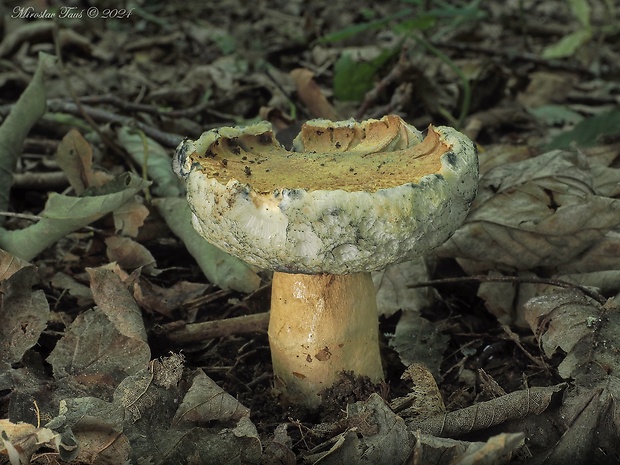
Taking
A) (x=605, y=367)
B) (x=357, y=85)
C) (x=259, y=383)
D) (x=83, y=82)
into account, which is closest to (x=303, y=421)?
(x=259, y=383)

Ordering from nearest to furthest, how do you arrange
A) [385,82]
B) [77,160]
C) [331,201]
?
[331,201] < [77,160] < [385,82]

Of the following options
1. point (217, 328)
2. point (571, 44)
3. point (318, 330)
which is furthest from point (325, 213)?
point (571, 44)

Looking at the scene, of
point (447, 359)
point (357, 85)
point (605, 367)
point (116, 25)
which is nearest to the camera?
point (605, 367)

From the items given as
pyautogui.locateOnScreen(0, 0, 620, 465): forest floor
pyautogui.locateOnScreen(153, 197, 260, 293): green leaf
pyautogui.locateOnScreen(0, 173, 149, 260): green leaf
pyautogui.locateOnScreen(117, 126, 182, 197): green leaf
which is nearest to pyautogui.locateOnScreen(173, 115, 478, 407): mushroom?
pyautogui.locateOnScreen(0, 0, 620, 465): forest floor

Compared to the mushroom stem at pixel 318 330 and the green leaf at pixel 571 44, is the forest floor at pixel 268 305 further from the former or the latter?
the green leaf at pixel 571 44

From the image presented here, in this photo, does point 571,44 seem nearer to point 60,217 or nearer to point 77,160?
point 77,160

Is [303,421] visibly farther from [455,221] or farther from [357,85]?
[357,85]

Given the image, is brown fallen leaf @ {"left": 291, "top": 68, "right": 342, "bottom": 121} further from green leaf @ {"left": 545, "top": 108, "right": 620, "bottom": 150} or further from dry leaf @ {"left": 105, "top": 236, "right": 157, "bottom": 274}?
dry leaf @ {"left": 105, "top": 236, "right": 157, "bottom": 274}
